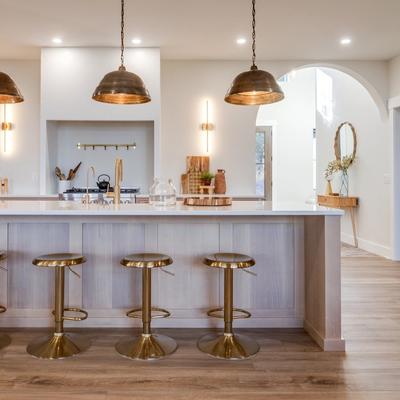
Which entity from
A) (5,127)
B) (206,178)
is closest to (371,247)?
(206,178)

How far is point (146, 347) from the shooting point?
8.93ft

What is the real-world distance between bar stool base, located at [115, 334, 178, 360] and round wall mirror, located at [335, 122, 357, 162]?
5429mm

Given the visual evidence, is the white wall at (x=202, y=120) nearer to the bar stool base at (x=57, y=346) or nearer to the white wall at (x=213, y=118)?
the white wall at (x=213, y=118)

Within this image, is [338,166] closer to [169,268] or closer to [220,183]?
[220,183]

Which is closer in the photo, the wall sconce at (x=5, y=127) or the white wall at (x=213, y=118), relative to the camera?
the wall sconce at (x=5, y=127)

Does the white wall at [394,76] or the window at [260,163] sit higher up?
the white wall at [394,76]

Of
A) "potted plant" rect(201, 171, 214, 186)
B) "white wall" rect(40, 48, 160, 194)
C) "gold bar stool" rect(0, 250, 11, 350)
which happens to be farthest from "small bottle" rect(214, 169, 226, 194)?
"gold bar stool" rect(0, 250, 11, 350)

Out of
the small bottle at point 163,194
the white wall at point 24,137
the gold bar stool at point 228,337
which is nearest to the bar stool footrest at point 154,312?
the gold bar stool at point 228,337

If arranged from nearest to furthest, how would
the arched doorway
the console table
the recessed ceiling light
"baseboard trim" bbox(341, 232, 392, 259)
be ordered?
the recessed ceiling light → "baseboard trim" bbox(341, 232, 392, 259) → the arched doorway → the console table

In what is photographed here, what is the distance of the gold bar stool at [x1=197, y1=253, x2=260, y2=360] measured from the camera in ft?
8.70

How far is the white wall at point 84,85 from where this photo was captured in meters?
5.36

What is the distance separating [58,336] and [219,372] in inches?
44.8

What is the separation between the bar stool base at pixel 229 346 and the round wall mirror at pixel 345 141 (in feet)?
16.8

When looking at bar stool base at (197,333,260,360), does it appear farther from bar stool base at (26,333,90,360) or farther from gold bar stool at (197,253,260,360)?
bar stool base at (26,333,90,360)
